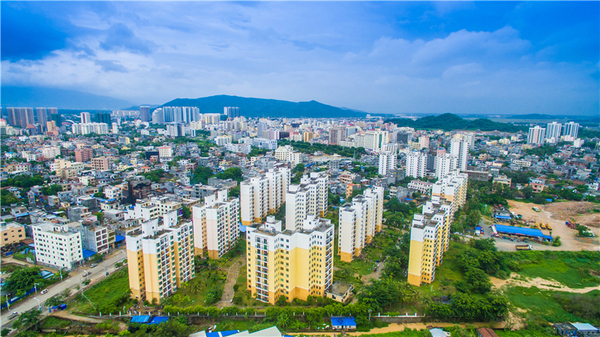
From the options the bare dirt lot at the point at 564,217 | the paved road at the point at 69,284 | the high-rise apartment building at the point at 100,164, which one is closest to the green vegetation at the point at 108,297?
the paved road at the point at 69,284

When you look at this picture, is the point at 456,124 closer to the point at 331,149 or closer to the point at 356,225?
the point at 331,149

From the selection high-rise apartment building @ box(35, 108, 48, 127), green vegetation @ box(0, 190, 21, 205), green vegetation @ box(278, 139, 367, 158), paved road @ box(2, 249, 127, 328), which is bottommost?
paved road @ box(2, 249, 127, 328)

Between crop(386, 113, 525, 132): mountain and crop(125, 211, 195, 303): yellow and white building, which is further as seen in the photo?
crop(386, 113, 525, 132): mountain

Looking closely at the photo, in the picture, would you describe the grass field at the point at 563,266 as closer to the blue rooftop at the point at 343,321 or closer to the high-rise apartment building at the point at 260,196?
the blue rooftop at the point at 343,321

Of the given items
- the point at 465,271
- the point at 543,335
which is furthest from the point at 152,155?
the point at 543,335

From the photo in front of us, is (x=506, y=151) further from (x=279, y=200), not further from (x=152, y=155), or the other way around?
(x=152, y=155)

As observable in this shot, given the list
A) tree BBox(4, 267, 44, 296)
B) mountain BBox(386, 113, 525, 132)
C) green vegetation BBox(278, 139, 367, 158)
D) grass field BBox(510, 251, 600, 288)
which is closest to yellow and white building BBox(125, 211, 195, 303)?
tree BBox(4, 267, 44, 296)

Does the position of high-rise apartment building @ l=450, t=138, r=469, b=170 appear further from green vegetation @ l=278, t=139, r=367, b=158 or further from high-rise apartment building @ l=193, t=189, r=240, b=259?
high-rise apartment building @ l=193, t=189, r=240, b=259
